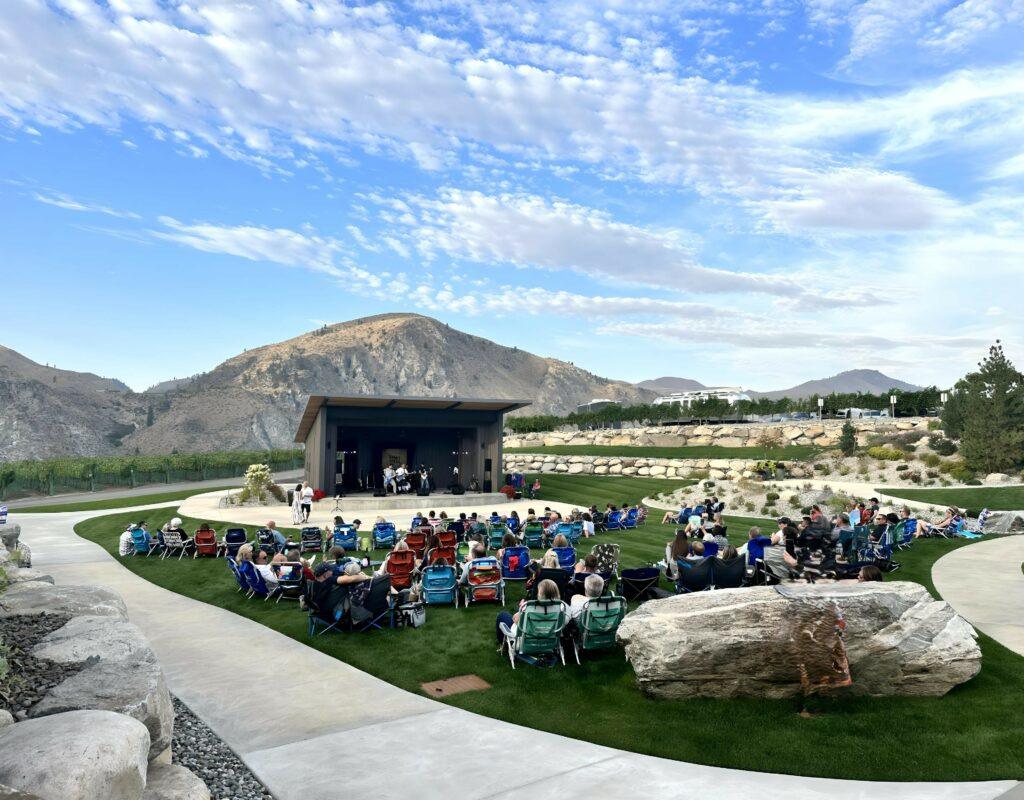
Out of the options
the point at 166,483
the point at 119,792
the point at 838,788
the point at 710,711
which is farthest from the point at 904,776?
the point at 166,483

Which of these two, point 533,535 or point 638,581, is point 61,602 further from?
point 533,535

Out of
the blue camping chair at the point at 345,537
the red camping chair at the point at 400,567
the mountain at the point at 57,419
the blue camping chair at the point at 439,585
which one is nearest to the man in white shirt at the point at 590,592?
the blue camping chair at the point at 439,585

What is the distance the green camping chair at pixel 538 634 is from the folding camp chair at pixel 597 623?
277mm

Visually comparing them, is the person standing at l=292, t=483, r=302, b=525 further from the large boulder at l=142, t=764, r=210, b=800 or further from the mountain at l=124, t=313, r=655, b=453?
the mountain at l=124, t=313, r=655, b=453

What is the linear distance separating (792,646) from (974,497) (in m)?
26.1

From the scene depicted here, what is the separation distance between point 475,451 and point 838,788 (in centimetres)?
2926

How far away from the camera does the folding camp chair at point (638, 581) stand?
1142cm

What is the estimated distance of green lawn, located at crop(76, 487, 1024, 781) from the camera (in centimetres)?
602

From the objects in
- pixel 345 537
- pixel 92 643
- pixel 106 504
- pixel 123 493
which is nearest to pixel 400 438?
pixel 106 504

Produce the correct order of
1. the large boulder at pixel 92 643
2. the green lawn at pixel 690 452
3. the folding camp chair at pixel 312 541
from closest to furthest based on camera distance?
the large boulder at pixel 92 643 → the folding camp chair at pixel 312 541 → the green lawn at pixel 690 452

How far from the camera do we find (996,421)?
33.4 metres

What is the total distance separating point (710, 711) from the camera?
23.4 feet

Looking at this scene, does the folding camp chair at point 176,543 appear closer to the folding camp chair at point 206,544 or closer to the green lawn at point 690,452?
the folding camp chair at point 206,544

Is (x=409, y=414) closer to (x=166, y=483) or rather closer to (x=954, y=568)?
(x=954, y=568)
